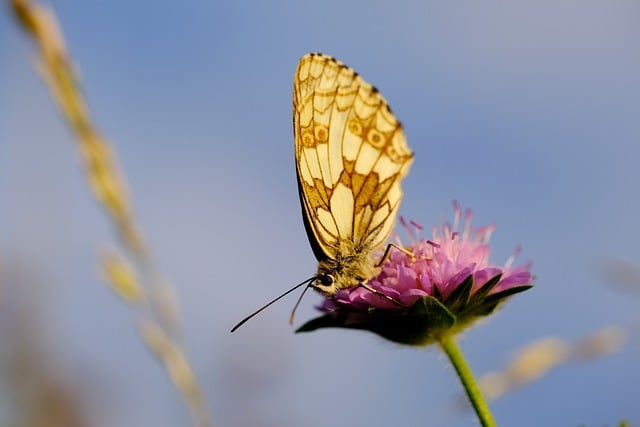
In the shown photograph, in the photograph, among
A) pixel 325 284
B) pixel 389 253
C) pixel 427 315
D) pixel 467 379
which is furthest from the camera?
pixel 389 253

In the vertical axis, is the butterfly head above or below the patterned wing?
below

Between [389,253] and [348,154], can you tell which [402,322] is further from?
[348,154]

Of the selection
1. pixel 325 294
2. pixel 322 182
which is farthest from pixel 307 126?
pixel 325 294

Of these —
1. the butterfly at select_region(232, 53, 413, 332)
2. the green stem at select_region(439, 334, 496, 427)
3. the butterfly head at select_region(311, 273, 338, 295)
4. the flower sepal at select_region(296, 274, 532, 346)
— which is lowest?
the green stem at select_region(439, 334, 496, 427)

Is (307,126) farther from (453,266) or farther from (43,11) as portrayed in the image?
(43,11)

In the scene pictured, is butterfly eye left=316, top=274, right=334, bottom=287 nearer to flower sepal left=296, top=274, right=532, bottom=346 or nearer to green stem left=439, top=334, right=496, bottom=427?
flower sepal left=296, top=274, right=532, bottom=346

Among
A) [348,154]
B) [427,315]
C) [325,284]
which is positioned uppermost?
[348,154]

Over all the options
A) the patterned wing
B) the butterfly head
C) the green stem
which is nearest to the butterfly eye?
the butterfly head

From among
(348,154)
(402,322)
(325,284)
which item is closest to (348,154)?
(348,154)

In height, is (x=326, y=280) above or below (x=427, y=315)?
above
